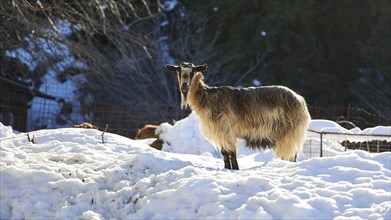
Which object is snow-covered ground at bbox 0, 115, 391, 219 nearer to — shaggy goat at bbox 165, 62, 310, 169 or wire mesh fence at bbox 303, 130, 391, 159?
shaggy goat at bbox 165, 62, 310, 169

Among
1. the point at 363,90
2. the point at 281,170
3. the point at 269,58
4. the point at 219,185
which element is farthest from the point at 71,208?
the point at 269,58

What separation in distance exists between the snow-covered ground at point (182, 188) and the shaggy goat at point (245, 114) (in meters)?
1.18

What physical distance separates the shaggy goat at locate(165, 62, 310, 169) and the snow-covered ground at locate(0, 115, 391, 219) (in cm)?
118

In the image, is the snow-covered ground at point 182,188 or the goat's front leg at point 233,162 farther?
the goat's front leg at point 233,162

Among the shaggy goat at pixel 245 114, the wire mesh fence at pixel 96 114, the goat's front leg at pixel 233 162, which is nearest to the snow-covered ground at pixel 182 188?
the goat's front leg at pixel 233 162

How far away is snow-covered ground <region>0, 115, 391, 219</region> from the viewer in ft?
18.7

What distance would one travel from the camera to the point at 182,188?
6.13m

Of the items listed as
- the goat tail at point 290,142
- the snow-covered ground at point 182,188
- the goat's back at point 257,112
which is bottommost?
the snow-covered ground at point 182,188

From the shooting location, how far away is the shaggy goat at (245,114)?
8461mm

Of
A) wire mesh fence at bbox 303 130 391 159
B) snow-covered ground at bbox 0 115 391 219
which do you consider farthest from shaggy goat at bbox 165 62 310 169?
wire mesh fence at bbox 303 130 391 159

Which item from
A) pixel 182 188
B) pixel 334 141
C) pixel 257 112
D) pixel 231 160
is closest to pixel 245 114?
pixel 257 112

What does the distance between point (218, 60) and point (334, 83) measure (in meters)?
5.26

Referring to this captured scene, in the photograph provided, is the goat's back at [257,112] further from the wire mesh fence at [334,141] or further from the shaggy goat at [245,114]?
the wire mesh fence at [334,141]

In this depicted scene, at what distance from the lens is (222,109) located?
847 centimetres
